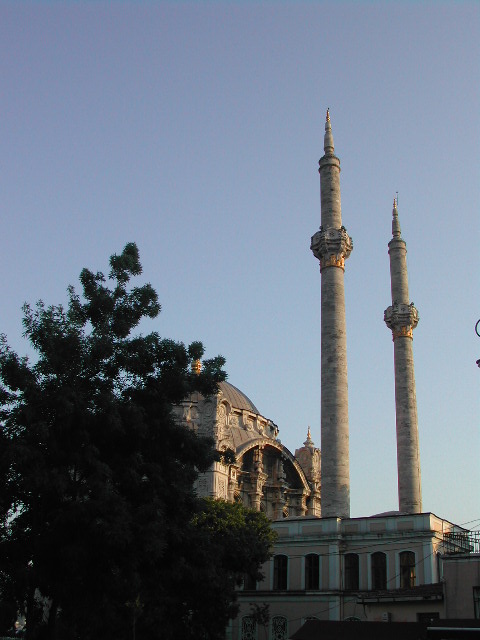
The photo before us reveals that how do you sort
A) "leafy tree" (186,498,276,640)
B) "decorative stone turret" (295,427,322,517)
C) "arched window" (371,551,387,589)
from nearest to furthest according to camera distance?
"leafy tree" (186,498,276,640)
"arched window" (371,551,387,589)
"decorative stone turret" (295,427,322,517)

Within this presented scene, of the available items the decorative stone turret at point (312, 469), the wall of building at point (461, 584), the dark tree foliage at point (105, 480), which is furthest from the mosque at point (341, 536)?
the decorative stone turret at point (312, 469)

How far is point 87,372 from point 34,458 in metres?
3.14

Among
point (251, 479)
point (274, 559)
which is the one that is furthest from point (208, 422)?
point (274, 559)

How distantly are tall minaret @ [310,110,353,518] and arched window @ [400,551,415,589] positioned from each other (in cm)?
379

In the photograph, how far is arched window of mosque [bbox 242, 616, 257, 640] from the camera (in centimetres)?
3625

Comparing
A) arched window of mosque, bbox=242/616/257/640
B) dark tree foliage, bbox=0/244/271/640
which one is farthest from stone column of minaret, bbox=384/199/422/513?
dark tree foliage, bbox=0/244/271/640

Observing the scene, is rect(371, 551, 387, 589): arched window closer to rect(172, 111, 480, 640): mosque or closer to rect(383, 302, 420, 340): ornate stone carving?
rect(172, 111, 480, 640): mosque

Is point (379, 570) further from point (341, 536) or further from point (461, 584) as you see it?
point (461, 584)

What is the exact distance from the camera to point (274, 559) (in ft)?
121

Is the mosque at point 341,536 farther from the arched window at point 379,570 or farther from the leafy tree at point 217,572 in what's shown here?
the leafy tree at point 217,572

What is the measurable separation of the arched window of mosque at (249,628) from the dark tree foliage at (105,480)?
1521cm

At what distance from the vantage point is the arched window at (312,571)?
116 ft

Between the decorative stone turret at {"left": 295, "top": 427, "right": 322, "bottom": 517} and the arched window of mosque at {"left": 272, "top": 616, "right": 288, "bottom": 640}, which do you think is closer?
the arched window of mosque at {"left": 272, "top": 616, "right": 288, "bottom": 640}

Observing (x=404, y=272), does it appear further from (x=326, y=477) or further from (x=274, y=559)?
(x=274, y=559)
